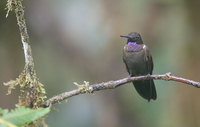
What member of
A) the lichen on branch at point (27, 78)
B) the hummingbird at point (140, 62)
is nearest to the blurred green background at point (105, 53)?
the hummingbird at point (140, 62)

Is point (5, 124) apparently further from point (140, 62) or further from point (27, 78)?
point (140, 62)

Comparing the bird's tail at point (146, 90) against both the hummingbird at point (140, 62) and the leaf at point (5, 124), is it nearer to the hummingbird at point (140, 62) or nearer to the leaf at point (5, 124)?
the hummingbird at point (140, 62)

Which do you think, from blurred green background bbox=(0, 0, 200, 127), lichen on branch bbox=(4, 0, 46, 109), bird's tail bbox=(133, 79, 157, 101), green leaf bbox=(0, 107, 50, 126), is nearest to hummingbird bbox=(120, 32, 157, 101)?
bird's tail bbox=(133, 79, 157, 101)

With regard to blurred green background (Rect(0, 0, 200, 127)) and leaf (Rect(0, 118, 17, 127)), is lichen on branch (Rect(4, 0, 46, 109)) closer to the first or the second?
leaf (Rect(0, 118, 17, 127))

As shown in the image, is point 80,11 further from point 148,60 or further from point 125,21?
point 148,60

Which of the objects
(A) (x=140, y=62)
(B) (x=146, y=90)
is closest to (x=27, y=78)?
(B) (x=146, y=90)

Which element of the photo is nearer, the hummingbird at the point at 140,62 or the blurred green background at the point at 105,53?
the hummingbird at the point at 140,62
